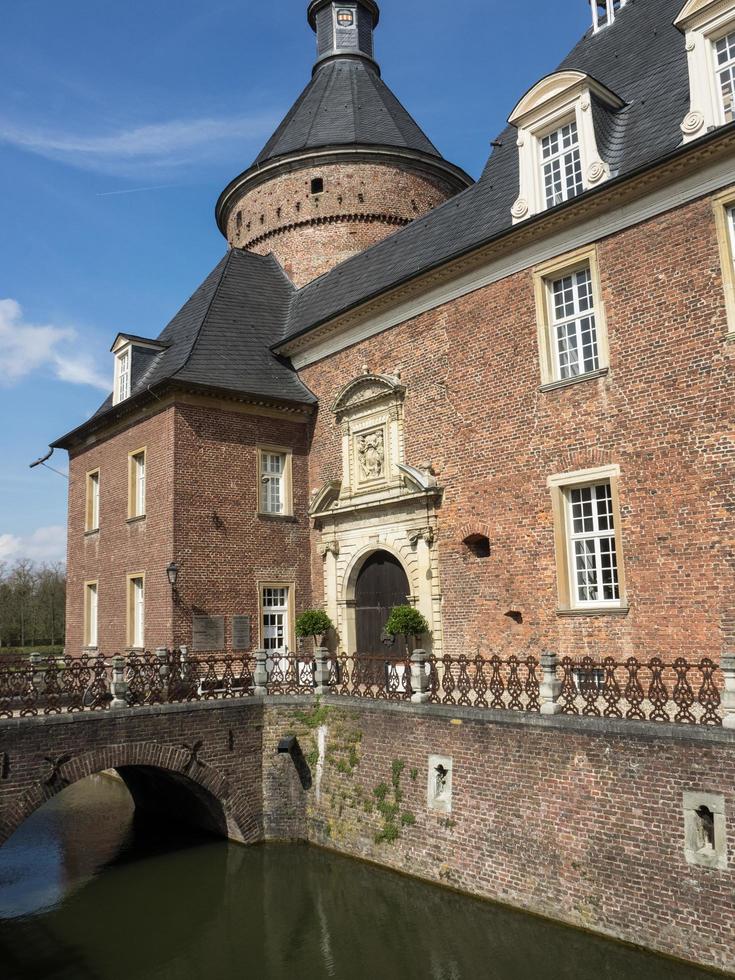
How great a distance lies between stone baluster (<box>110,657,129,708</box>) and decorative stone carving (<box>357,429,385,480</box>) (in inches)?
260

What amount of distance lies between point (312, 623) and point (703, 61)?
1205 centimetres

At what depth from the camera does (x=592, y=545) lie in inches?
508

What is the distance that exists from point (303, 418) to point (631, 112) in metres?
9.42

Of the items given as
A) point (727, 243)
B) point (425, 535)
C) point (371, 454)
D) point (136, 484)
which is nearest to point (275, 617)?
point (371, 454)

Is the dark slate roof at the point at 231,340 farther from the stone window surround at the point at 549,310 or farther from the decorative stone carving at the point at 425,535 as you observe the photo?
the stone window surround at the point at 549,310

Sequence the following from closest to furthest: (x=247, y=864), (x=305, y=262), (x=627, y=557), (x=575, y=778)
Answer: (x=575, y=778) < (x=627, y=557) < (x=247, y=864) < (x=305, y=262)

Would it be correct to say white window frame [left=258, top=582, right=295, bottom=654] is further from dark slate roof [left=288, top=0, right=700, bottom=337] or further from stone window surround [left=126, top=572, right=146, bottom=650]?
dark slate roof [left=288, top=0, right=700, bottom=337]

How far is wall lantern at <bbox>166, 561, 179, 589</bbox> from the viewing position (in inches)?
655

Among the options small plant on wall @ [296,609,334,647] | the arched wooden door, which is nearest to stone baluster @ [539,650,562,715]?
the arched wooden door

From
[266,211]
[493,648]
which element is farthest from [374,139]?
[493,648]

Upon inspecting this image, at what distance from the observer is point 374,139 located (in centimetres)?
2373

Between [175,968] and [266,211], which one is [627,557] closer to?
[175,968]

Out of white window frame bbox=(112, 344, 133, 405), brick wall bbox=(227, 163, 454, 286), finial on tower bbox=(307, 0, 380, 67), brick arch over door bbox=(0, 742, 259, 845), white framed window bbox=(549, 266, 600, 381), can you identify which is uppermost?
finial on tower bbox=(307, 0, 380, 67)

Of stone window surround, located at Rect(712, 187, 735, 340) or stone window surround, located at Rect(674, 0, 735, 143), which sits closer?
stone window surround, located at Rect(712, 187, 735, 340)
